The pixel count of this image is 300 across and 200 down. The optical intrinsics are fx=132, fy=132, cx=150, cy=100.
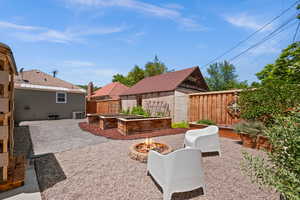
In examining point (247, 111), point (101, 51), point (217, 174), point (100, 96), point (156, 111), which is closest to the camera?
point (217, 174)

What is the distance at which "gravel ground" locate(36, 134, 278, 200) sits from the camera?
2117mm

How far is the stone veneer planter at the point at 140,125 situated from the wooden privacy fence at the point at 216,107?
1.91 metres

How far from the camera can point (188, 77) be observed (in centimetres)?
1176

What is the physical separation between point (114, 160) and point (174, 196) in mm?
1848

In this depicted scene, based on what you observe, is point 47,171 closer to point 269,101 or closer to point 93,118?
point 93,118

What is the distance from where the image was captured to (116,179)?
2.55m

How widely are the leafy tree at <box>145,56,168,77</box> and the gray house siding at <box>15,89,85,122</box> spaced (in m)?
17.6

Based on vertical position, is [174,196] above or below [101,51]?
below

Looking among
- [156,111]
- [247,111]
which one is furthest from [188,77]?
[247,111]

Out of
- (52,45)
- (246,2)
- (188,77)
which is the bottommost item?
(188,77)

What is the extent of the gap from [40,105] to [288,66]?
1578cm

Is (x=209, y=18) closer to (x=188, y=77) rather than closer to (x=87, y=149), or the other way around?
(x=188, y=77)

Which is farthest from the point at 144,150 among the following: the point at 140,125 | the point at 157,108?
the point at 157,108

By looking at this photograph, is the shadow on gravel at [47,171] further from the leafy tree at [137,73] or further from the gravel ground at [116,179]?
the leafy tree at [137,73]
